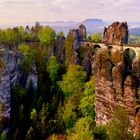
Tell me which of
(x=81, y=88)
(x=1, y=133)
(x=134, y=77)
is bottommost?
(x=1, y=133)

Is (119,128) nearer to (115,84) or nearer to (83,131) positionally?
(83,131)

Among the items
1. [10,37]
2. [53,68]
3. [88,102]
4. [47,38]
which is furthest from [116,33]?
[88,102]

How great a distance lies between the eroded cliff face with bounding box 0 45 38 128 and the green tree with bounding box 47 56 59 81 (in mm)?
3026

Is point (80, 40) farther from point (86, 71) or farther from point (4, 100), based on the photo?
point (4, 100)

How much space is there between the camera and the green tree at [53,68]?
82.6 m

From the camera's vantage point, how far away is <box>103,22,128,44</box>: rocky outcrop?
281 ft

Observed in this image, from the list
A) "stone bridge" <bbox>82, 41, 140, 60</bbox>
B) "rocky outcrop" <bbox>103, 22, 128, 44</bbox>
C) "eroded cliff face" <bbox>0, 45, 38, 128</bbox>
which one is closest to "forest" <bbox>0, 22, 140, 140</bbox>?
"eroded cliff face" <bbox>0, 45, 38, 128</bbox>

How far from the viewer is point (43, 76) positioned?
277 feet

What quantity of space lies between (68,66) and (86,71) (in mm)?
4588

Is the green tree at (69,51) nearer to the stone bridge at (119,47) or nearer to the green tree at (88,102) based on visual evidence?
the stone bridge at (119,47)

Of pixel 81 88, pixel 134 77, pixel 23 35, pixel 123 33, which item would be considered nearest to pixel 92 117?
pixel 81 88

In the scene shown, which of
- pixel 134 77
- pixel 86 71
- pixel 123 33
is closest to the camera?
pixel 134 77

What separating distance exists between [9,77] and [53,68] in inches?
460

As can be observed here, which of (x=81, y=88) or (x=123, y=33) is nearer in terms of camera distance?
(x=81, y=88)
